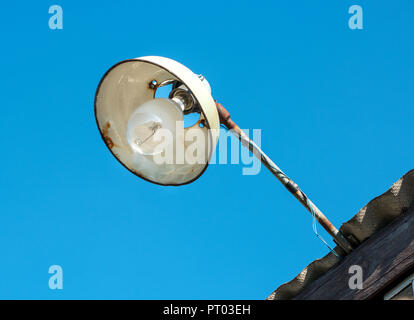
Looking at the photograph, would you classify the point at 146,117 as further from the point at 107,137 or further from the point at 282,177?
the point at 282,177

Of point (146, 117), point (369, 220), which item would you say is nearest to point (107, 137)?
point (146, 117)

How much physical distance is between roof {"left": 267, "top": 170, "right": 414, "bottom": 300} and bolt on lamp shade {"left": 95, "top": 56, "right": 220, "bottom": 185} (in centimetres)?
105

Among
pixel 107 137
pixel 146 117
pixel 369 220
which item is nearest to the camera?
pixel 146 117

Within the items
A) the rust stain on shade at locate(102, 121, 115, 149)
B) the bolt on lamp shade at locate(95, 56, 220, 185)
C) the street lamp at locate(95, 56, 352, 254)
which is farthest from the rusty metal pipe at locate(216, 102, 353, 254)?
the rust stain on shade at locate(102, 121, 115, 149)

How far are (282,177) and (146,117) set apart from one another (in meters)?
0.82

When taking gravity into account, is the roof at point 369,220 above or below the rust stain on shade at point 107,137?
below

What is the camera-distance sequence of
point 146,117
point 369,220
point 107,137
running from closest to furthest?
1. point 146,117
2. point 107,137
3. point 369,220

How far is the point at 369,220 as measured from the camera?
378 centimetres

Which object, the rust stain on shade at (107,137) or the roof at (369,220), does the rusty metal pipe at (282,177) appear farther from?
the rust stain on shade at (107,137)

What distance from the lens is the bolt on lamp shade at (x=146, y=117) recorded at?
323 cm

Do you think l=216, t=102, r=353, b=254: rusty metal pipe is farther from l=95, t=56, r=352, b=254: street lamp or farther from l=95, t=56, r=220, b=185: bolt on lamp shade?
l=95, t=56, r=220, b=185: bolt on lamp shade

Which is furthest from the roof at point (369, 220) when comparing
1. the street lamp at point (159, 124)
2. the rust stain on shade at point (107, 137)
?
the rust stain on shade at point (107, 137)
